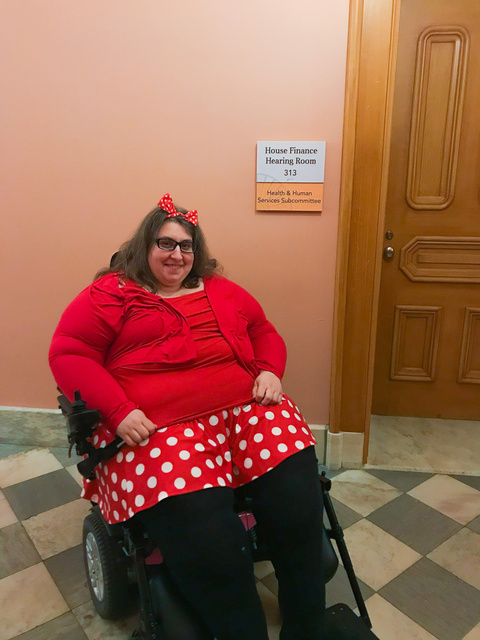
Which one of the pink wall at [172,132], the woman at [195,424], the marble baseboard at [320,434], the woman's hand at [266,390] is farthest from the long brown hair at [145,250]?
the marble baseboard at [320,434]

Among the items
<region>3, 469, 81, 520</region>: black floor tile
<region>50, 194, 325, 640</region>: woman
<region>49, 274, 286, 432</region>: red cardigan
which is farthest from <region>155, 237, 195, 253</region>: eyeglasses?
<region>3, 469, 81, 520</region>: black floor tile

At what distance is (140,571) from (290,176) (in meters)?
1.52

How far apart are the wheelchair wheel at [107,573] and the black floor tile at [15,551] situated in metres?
0.38

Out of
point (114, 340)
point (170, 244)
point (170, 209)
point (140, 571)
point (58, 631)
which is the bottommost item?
point (58, 631)

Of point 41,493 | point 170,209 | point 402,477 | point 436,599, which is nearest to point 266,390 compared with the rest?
point 170,209

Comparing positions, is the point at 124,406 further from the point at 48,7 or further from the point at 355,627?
the point at 48,7

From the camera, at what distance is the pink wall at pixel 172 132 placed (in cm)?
185

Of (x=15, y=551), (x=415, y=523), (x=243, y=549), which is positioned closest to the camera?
(x=243, y=549)

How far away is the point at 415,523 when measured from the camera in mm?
1866

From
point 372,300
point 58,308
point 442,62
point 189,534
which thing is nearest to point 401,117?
point 442,62

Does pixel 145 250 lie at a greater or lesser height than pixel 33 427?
greater

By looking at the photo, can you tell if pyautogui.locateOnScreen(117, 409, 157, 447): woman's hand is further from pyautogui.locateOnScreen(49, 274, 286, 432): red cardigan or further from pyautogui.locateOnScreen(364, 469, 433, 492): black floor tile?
pyautogui.locateOnScreen(364, 469, 433, 492): black floor tile

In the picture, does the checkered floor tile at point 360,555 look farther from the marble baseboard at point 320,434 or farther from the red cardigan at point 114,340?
the red cardigan at point 114,340

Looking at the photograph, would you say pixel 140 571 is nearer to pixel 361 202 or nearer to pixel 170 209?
pixel 170 209
